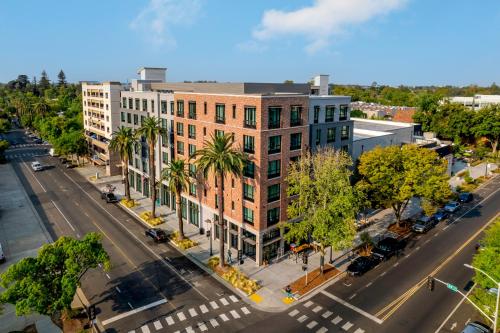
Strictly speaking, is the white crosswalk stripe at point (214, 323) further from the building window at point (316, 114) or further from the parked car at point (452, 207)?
the parked car at point (452, 207)

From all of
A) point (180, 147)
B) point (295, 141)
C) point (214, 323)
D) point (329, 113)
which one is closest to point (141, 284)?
point (214, 323)

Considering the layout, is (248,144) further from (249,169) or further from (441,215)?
(441,215)

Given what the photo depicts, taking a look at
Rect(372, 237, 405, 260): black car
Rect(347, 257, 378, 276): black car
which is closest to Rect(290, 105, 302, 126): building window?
Rect(347, 257, 378, 276): black car

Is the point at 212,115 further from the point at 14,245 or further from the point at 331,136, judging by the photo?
the point at 14,245

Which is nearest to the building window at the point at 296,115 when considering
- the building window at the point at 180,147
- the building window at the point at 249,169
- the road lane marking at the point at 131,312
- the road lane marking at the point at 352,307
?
the building window at the point at 249,169

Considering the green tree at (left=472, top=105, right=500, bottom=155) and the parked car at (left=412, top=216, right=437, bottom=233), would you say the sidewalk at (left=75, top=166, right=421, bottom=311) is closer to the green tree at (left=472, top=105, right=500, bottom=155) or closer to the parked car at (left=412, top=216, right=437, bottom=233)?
the parked car at (left=412, top=216, right=437, bottom=233)
